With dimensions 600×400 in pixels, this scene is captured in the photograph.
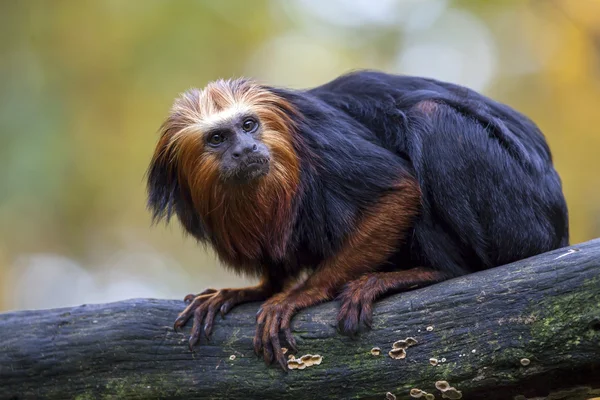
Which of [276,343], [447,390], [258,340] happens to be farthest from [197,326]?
[447,390]

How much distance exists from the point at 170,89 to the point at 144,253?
7.63 feet

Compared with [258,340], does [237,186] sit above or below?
above

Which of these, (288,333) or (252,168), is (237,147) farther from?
(288,333)

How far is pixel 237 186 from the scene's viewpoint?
12.5 feet

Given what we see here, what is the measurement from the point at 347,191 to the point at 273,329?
0.85 metres

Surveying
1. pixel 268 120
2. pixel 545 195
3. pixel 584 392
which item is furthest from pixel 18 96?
pixel 584 392

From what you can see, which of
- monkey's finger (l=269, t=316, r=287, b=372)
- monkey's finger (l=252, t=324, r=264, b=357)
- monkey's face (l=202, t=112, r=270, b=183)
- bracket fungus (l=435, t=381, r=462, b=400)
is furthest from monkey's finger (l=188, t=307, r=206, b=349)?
bracket fungus (l=435, t=381, r=462, b=400)

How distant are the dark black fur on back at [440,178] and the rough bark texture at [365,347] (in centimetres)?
30

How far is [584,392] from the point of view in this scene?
3062 millimetres

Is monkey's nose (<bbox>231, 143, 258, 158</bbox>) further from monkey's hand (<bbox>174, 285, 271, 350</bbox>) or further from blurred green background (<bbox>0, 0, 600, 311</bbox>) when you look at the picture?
blurred green background (<bbox>0, 0, 600, 311</bbox>)

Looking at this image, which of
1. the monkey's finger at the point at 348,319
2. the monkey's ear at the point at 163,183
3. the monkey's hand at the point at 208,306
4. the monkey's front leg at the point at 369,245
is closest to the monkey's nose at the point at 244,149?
the monkey's ear at the point at 163,183

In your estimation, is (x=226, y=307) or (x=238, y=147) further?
(x=226, y=307)

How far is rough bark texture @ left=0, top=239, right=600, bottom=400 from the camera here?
304 centimetres

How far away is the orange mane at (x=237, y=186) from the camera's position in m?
3.84
